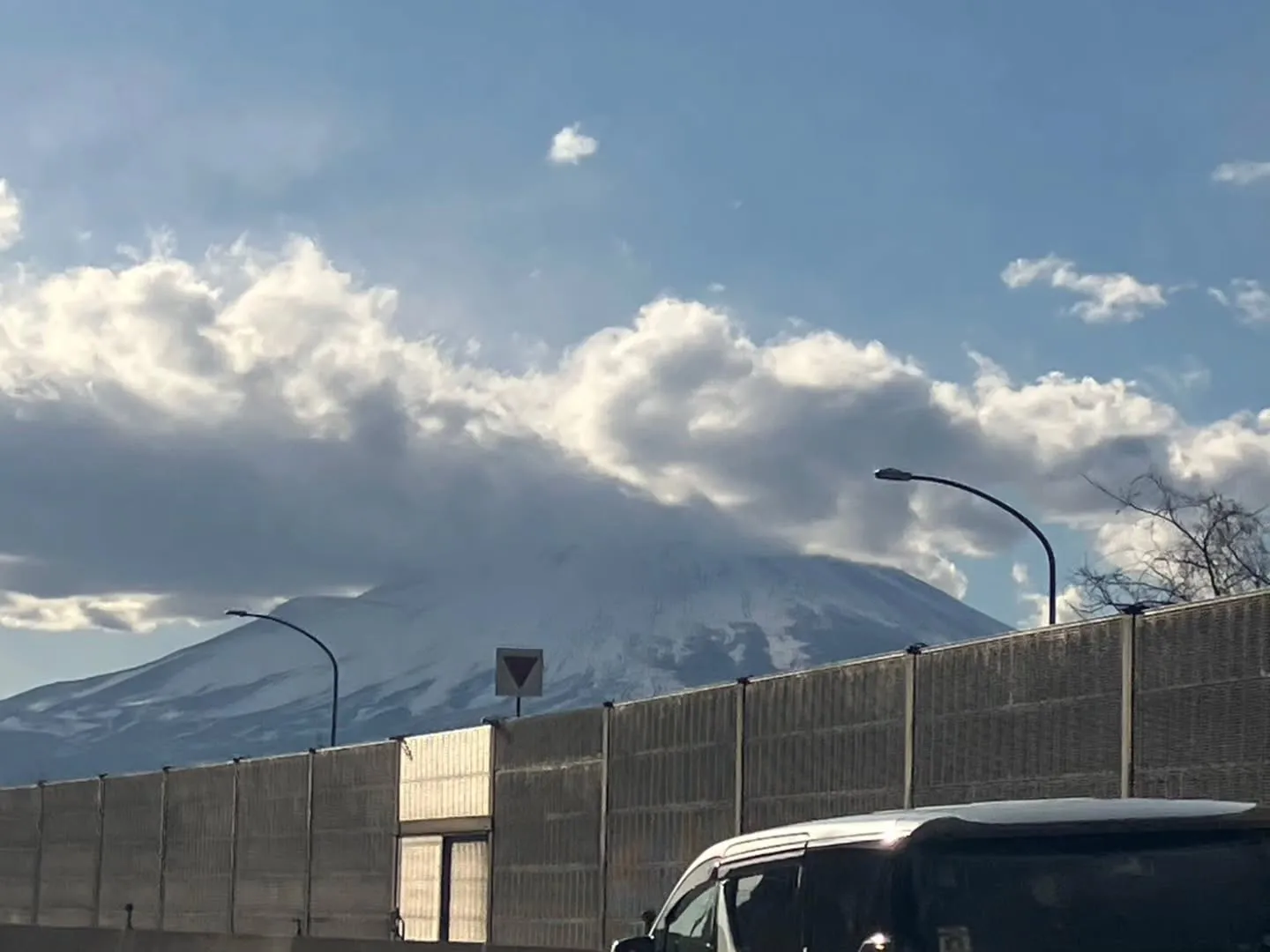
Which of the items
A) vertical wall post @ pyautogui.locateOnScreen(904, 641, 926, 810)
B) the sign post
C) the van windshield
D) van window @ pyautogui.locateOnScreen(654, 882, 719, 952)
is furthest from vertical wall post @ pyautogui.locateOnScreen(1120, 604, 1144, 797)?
the sign post

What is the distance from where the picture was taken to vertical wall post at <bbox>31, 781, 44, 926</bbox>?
1969 inches

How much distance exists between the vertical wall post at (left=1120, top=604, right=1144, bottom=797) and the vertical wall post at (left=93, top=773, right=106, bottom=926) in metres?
32.3

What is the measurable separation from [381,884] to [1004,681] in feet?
58.1

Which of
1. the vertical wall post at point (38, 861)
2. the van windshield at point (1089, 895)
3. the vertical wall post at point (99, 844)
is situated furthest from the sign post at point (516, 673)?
the van windshield at point (1089, 895)

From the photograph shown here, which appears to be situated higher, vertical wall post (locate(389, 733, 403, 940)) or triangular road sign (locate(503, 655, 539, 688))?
triangular road sign (locate(503, 655, 539, 688))

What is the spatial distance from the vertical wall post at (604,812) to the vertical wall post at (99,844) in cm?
2127

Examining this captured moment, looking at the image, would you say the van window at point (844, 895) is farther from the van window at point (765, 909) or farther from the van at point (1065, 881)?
the van window at point (765, 909)

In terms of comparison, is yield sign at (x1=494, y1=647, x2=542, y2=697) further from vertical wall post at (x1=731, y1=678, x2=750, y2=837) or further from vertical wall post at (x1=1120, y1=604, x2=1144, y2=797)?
vertical wall post at (x1=1120, y1=604, x2=1144, y2=797)

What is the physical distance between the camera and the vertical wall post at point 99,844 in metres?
47.0

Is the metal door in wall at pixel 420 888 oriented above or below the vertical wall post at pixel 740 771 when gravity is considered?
below

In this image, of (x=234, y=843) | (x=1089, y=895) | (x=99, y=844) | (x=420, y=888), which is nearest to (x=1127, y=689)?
(x=1089, y=895)

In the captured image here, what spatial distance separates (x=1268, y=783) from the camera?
1659 cm

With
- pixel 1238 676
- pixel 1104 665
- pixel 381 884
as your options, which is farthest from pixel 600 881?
pixel 1238 676

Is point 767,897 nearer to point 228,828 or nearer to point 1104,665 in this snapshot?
point 1104,665
